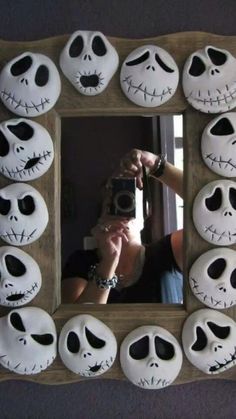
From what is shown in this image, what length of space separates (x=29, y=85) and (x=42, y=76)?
2cm

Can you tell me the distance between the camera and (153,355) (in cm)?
55

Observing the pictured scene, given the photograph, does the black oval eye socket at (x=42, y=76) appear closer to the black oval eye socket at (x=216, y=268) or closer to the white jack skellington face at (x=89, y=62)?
the white jack skellington face at (x=89, y=62)

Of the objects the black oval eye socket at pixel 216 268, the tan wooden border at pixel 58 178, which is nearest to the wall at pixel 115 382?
the tan wooden border at pixel 58 178

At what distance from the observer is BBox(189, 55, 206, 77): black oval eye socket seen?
0.55 metres

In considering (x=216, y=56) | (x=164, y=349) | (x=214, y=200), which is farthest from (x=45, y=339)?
(x=216, y=56)

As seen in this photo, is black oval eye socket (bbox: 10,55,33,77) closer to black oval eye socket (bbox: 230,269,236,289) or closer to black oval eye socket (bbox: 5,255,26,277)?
black oval eye socket (bbox: 5,255,26,277)

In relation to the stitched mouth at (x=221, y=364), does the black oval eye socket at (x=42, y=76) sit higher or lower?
higher

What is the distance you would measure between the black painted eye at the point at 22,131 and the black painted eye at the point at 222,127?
0.19 meters

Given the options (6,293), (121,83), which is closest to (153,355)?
(6,293)

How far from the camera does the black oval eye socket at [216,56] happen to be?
0.55 m

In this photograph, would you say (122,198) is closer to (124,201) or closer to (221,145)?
(124,201)

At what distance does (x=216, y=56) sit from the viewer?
55 cm

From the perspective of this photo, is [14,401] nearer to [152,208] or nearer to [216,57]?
[152,208]

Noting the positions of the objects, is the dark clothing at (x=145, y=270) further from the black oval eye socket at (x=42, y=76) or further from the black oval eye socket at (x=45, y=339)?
the black oval eye socket at (x=42, y=76)
